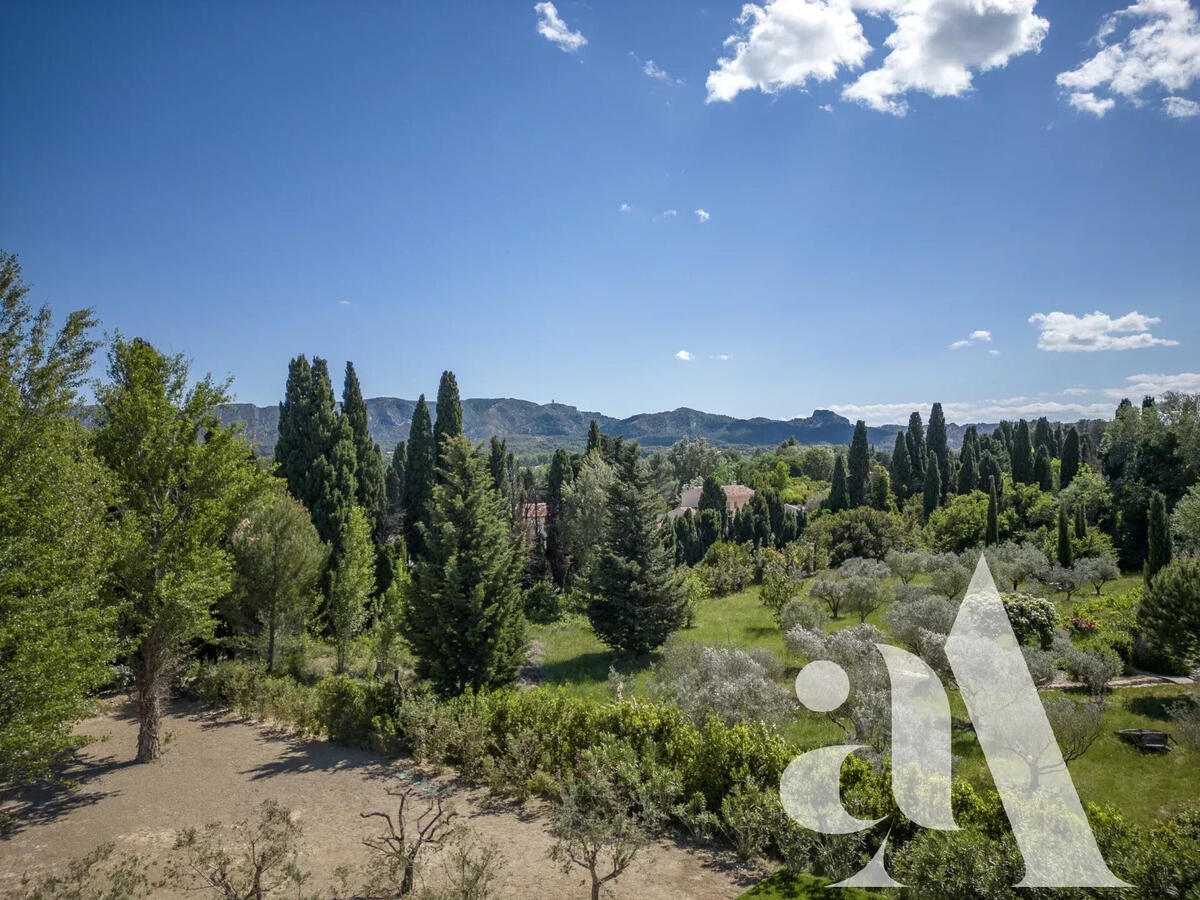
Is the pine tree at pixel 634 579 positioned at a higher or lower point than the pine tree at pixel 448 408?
lower

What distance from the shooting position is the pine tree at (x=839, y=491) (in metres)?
46.4

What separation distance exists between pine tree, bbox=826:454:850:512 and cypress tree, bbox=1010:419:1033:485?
45.8ft

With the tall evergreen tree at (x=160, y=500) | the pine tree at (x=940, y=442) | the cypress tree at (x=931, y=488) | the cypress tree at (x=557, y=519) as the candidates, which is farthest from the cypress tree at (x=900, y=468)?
the tall evergreen tree at (x=160, y=500)

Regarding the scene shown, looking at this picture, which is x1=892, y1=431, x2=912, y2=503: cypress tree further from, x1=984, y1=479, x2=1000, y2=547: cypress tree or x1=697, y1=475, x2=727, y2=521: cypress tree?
x1=984, y1=479, x2=1000, y2=547: cypress tree

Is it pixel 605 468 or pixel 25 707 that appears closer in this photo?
pixel 25 707

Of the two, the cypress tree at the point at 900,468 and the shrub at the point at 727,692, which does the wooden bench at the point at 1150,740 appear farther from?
the cypress tree at the point at 900,468

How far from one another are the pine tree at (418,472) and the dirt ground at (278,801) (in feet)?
56.6

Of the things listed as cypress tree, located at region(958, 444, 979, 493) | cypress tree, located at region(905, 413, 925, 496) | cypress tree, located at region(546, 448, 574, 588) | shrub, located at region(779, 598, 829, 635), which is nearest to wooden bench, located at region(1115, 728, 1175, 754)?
shrub, located at region(779, 598, 829, 635)

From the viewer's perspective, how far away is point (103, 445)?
1038cm

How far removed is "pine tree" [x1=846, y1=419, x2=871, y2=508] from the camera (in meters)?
45.8

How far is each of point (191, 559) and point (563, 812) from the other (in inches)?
329

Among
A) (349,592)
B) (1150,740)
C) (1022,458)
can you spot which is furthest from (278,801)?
(1022,458)

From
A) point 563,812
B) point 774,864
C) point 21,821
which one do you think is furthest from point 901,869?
point 21,821

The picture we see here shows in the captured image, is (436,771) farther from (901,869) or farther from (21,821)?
(901,869)
